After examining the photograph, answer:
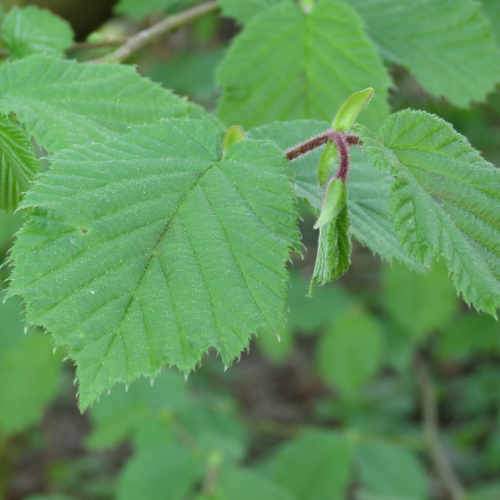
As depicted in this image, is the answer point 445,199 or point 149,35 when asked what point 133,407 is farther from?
point 445,199

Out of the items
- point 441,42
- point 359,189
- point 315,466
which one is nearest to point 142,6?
point 441,42

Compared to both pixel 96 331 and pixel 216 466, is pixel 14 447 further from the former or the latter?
pixel 96 331

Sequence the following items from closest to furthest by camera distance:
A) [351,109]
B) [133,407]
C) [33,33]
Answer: [351,109] < [33,33] < [133,407]

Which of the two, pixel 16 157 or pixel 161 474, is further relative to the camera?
pixel 161 474

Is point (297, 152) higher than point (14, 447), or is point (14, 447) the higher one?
point (297, 152)

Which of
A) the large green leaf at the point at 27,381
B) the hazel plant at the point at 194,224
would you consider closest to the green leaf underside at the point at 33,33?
the hazel plant at the point at 194,224

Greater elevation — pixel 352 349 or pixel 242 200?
pixel 242 200

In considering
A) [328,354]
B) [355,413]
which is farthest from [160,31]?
[355,413]
